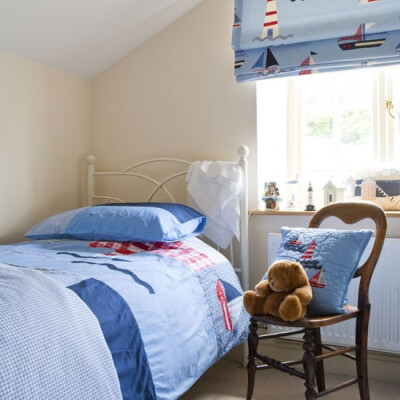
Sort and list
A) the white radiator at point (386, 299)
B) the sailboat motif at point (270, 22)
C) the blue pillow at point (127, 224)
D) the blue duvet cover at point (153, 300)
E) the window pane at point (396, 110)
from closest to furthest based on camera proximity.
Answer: the blue duvet cover at point (153, 300) → the blue pillow at point (127, 224) → the white radiator at point (386, 299) → the sailboat motif at point (270, 22) → the window pane at point (396, 110)

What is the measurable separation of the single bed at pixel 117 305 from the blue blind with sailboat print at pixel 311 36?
0.51m

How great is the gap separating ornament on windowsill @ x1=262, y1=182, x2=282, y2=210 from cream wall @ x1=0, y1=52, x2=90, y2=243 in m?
1.24

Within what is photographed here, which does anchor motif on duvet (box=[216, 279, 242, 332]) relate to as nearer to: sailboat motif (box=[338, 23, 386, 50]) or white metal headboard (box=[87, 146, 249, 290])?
white metal headboard (box=[87, 146, 249, 290])

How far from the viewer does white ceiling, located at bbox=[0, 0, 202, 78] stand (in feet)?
7.86

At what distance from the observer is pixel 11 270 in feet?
5.15

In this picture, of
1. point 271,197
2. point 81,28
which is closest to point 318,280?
point 271,197

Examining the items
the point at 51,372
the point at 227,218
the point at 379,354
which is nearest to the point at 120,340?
the point at 51,372

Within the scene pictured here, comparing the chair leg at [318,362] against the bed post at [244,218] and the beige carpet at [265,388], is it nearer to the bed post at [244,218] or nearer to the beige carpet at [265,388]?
the beige carpet at [265,388]

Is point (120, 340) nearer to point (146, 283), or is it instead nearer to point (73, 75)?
point (146, 283)

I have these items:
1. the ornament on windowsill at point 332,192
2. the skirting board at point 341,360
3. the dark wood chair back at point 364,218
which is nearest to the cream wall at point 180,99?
the ornament on windowsill at point 332,192

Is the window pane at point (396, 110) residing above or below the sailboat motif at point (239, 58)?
below

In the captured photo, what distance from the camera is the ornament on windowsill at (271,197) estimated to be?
8.67 feet

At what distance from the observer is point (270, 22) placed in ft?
8.31

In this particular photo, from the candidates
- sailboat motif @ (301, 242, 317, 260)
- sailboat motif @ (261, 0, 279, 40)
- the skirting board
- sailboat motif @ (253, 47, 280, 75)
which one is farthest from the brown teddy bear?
sailboat motif @ (261, 0, 279, 40)
